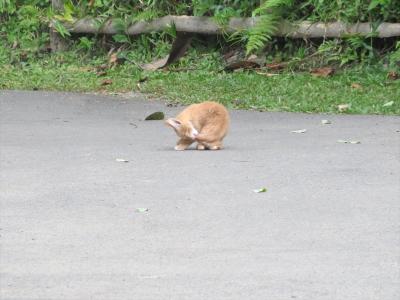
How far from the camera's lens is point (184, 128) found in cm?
934

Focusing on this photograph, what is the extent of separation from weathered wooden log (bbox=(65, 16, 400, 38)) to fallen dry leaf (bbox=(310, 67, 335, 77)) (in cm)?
53

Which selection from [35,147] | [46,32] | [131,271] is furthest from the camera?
[46,32]

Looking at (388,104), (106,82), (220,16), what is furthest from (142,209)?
(220,16)

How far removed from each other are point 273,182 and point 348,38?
23.0 ft

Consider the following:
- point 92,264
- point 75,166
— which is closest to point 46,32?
point 75,166

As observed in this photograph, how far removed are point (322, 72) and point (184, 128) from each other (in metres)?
5.55

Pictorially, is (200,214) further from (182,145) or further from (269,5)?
(269,5)

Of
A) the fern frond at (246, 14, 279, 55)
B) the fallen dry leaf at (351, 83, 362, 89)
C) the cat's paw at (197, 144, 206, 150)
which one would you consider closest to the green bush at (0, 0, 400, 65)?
the fern frond at (246, 14, 279, 55)

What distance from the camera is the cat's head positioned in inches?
366

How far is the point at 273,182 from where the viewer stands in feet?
26.6

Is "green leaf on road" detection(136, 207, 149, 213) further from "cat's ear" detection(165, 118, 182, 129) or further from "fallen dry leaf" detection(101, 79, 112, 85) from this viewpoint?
"fallen dry leaf" detection(101, 79, 112, 85)

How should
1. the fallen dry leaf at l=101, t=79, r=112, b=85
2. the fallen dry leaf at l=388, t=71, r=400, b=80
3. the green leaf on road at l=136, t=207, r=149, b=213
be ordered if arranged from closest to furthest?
the green leaf on road at l=136, t=207, r=149, b=213 → the fallen dry leaf at l=388, t=71, r=400, b=80 → the fallen dry leaf at l=101, t=79, r=112, b=85

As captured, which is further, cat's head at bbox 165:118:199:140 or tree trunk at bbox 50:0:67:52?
tree trunk at bbox 50:0:67:52

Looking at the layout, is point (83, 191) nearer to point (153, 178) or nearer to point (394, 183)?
point (153, 178)
